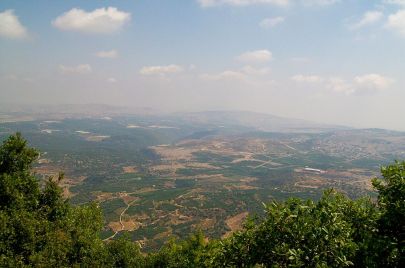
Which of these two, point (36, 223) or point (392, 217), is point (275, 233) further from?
point (36, 223)

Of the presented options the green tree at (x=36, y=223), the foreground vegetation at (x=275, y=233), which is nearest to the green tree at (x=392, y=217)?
the foreground vegetation at (x=275, y=233)

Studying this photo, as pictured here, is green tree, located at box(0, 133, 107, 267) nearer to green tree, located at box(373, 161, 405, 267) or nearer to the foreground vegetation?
the foreground vegetation

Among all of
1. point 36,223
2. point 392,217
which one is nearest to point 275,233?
point 392,217

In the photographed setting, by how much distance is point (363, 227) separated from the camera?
22.3 m

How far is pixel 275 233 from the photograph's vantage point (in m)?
21.0

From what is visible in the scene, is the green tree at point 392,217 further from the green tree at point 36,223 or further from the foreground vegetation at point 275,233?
the green tree at point 36,223

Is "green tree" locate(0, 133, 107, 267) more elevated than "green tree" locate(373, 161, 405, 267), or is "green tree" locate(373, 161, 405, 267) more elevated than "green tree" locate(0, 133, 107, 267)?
"green tree" locate(373, 161, 405, 267)

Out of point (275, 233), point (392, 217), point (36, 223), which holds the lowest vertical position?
point (36, 223)

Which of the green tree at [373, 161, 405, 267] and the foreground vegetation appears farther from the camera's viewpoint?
the foreground vegetation

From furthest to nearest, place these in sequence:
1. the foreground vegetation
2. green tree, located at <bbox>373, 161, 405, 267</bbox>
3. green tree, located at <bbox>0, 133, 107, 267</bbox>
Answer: green tree, located at <bbox>0, 133, 107, 267</bbox> < the foreground vegetation < green tree, located at <bbox>373, 161, 405, 267</bbox>

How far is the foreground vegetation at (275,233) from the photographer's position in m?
18.7

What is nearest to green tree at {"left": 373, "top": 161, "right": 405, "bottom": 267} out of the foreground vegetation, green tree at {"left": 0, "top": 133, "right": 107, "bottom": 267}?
the foreground vegetation

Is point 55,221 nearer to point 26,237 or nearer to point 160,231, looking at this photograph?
point 26,237

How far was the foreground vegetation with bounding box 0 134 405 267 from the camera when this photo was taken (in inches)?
735
